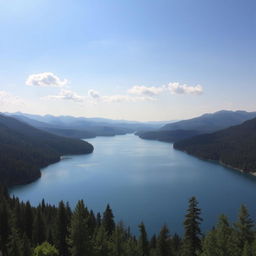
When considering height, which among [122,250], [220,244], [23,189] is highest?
[220,244]

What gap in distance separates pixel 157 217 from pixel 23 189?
65.9 m

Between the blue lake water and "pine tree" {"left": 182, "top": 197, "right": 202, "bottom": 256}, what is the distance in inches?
1657

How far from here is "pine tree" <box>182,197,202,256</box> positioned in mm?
26906

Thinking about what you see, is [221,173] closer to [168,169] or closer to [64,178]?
[168,169]

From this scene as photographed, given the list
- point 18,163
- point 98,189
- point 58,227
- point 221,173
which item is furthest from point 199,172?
point 58,227

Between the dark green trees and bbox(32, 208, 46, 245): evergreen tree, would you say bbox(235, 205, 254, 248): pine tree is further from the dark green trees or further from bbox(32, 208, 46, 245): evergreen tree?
bbox(32, 208, 46, 245): evergreen tree

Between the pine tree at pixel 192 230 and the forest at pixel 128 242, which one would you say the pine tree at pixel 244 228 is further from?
the pine tree at pixel 192 230

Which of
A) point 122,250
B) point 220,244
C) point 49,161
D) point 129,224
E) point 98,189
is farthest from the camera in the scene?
point 49,161

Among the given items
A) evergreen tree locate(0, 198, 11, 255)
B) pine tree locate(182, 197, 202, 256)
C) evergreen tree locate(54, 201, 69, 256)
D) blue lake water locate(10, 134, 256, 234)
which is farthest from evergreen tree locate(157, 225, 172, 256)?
blue lake water locate(10, 134, 256, 234)

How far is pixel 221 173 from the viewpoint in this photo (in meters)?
155

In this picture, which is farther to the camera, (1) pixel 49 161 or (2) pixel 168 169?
(1) pixel 49 161

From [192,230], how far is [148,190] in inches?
3339

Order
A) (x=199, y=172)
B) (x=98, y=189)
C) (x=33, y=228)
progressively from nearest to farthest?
(x=33, y=228) < (x=98, y=189) < (x=199, y=172)

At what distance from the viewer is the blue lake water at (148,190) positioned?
81438mm
